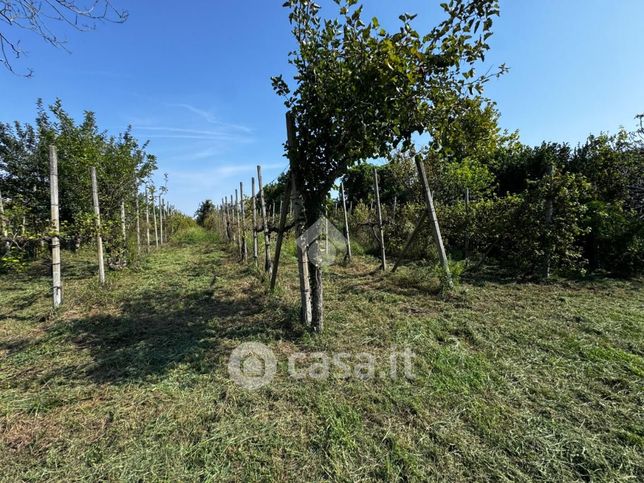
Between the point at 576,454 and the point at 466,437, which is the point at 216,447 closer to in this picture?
the point at 466,437

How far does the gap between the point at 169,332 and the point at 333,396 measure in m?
2.35

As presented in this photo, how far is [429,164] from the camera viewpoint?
35.8 feet

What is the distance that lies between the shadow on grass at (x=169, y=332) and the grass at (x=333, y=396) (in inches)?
0.9

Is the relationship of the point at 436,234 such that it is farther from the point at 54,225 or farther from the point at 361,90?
the point at 54,225

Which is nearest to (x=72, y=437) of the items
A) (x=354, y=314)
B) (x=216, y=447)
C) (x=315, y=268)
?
(x=216, y=447)

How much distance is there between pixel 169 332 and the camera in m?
3.72

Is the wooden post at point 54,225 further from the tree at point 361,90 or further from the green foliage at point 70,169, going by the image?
the tree at point 361,90

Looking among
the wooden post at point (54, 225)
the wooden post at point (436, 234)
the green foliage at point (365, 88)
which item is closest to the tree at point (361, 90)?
the green foliage at point (365, 88)

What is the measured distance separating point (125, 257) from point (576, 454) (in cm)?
815

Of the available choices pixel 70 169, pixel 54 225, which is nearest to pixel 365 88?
pixel 54 225

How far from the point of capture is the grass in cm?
176

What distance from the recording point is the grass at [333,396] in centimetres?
176

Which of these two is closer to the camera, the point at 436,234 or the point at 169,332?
the point at 169,332

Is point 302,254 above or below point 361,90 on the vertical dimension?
below
